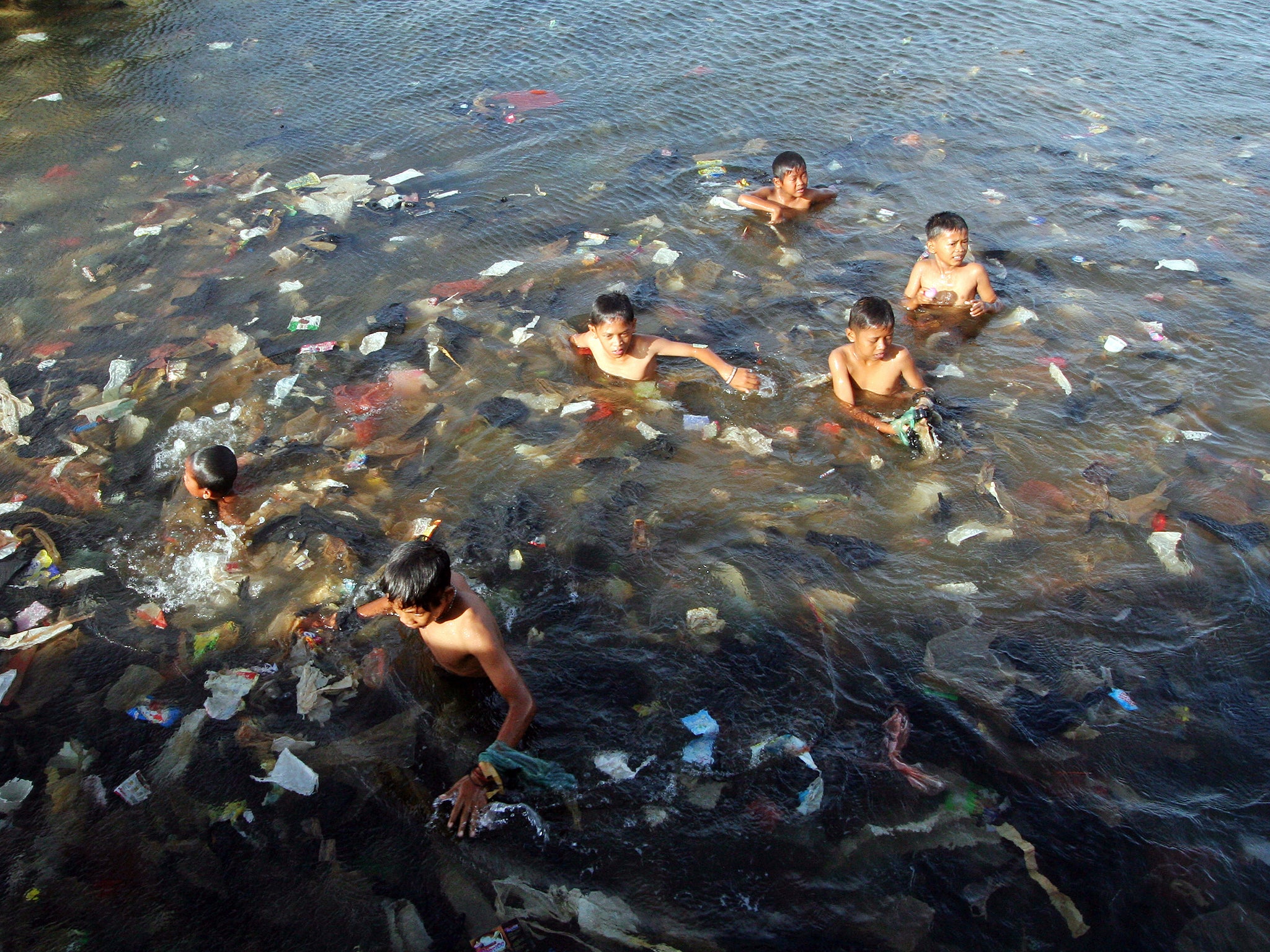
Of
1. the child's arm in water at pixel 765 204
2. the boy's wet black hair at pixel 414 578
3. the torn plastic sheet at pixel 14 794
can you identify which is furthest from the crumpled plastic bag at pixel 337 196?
the torn plastic sheet at pixel 14 794

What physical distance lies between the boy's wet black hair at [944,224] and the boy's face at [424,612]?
4.79m

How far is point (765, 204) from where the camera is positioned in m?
7.59

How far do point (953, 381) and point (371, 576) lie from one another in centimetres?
414

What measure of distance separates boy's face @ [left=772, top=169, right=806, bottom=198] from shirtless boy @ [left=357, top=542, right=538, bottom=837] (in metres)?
5.37

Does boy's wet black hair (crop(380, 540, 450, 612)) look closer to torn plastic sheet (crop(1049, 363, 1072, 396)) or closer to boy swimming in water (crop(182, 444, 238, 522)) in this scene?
boy swimming in water (crop(182, 444, 238, 522))

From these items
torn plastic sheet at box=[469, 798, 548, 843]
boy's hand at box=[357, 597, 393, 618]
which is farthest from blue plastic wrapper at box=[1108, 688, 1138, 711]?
boy's hand at box=[357, 597, 393, 618]

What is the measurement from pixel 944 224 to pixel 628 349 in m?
2.68

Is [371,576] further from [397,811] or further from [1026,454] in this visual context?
[1026,454]

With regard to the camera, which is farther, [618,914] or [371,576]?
[371,576]

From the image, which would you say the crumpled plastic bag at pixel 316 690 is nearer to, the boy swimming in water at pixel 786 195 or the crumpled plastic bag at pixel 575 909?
the crumpled plastic bag at pixel 575 909

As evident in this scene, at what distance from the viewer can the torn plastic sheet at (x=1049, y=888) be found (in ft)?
9.55

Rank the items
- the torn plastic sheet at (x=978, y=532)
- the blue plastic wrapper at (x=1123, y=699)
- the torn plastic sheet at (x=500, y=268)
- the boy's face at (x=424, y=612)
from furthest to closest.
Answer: the torn plastic sheet at (x=500, y=268) < the torn plastic sheet at (x=978, y=532) < the blue plastic wrapper at (x=1123, y=699) < the boy's face at (x=424, y=612)

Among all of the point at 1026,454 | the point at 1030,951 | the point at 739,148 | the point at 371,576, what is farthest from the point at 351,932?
the point at 739,148

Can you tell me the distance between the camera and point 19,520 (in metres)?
4.70
